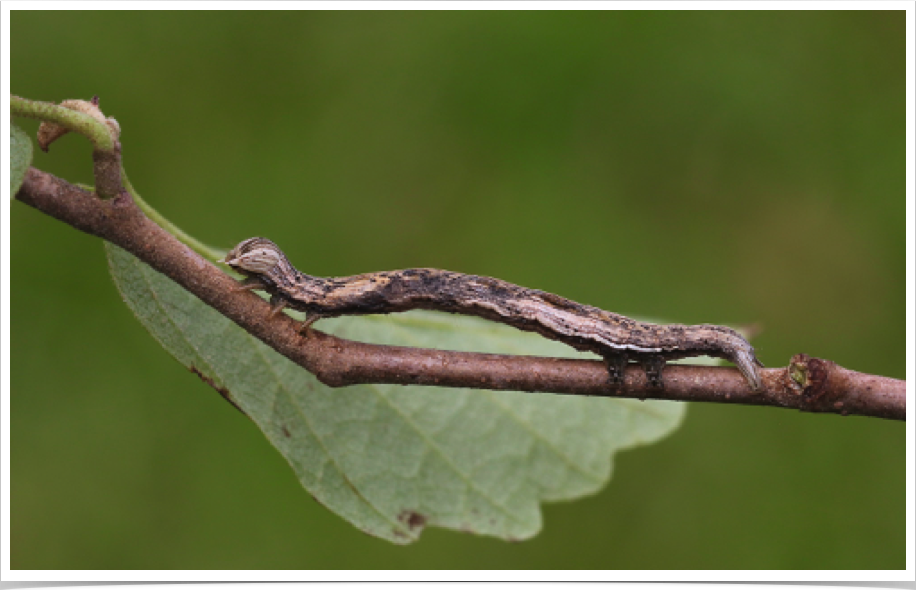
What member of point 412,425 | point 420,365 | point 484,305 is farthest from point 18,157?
point 412,425

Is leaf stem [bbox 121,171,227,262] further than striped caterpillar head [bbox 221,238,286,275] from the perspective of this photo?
No

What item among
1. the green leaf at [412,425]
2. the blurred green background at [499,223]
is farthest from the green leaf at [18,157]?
the blurred green background at [499,223]

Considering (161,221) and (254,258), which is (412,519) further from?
(161,221)

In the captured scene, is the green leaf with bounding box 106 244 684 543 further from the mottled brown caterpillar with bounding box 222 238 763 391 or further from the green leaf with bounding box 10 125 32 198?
the green leaf with bounding box 10 125 32 198

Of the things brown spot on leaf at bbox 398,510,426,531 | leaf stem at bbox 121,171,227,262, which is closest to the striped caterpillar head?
leaf stem at bbox 121,171,227,262

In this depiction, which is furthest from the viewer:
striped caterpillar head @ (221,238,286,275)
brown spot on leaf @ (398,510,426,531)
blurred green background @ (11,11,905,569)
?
blurred green background @ (11,11,905,569)

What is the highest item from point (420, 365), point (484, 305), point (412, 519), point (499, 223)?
point (499, 223)

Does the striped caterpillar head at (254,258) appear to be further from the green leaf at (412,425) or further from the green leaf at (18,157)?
the green leaf at (18,157)
